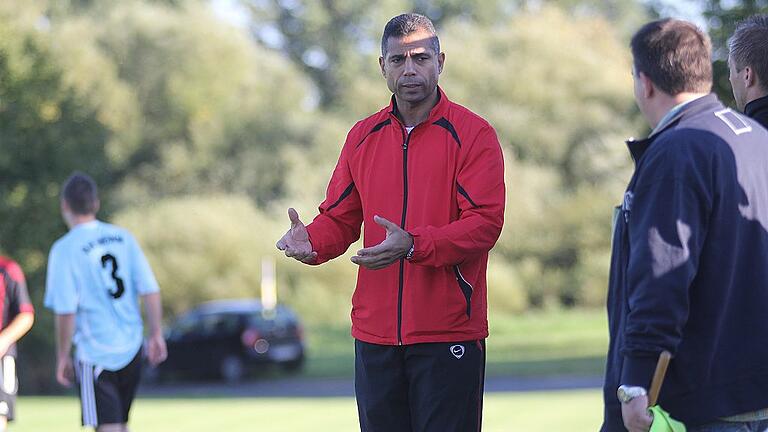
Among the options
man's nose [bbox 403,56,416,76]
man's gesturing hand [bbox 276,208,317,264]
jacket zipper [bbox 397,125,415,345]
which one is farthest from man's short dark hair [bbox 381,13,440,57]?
man's gesturing hand [bbox 276,208,317,264]

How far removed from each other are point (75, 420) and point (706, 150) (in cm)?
1450

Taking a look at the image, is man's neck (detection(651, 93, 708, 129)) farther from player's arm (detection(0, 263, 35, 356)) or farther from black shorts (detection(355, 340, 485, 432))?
player's arm (detection(0, 263, 35, 356))

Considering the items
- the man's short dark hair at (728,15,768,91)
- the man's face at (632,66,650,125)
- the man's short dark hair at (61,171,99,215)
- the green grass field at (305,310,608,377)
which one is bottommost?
the green grass field at (305,310,608,377)

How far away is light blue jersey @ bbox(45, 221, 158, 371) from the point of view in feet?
29.1

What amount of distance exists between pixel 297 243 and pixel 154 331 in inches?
147

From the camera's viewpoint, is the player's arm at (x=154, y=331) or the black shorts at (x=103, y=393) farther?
the player's arm at (x=154, y=331)

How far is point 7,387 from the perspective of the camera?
336 inches

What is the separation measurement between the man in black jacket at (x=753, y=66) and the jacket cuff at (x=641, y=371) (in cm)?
145

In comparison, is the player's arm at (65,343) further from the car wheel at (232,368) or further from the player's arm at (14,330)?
the car wheel at (232,368)

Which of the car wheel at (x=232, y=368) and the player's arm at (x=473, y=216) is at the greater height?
the player's arm at (x=473, y=216)

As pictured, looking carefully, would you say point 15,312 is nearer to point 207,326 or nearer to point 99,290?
point 99,290

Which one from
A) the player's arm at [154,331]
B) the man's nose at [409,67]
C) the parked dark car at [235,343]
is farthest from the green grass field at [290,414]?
the man's nose at [409,67]

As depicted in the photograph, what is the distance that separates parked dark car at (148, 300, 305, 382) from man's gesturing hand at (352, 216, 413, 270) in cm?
2303

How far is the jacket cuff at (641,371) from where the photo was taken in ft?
12.9
